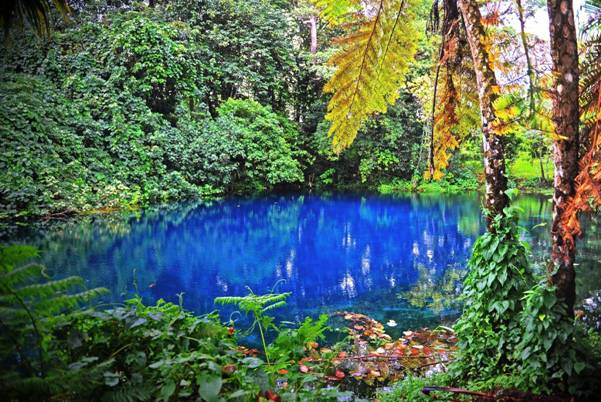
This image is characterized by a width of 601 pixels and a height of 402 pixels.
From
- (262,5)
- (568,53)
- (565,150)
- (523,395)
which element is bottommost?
(523,395)

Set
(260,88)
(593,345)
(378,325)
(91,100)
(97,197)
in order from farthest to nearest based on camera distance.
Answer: (260,88), (91,100), (97,197), (378,325), (593,345)

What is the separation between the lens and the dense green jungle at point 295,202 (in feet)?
5.34

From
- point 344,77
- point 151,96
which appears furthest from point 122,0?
point 344,77

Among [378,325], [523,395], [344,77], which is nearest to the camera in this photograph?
[523,395]

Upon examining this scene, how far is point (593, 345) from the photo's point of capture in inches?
103

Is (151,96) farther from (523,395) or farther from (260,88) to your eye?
(523,395)

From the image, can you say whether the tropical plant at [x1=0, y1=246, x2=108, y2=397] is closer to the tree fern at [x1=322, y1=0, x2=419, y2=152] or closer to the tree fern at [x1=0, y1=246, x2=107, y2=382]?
the tree fern at [x1=0, y1=246, x2=107, y2=382]

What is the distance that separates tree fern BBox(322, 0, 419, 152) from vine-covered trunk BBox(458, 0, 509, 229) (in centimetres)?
59

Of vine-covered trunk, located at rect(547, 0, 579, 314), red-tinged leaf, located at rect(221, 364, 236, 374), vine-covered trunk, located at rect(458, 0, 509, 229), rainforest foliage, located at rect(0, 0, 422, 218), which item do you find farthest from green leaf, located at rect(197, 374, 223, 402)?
rainforest foliage, located at rect(0, 0, 422, 218)

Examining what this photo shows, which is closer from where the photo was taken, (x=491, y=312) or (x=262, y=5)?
(x=491, y=312)

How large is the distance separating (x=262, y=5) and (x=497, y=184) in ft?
60.4

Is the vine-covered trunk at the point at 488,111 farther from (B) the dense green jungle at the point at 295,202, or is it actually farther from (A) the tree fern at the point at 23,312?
(A) the tree fern at the point at 23,312

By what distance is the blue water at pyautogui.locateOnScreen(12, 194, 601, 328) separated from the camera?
643 cm

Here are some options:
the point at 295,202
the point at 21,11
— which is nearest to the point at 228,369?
the point at 21,11
